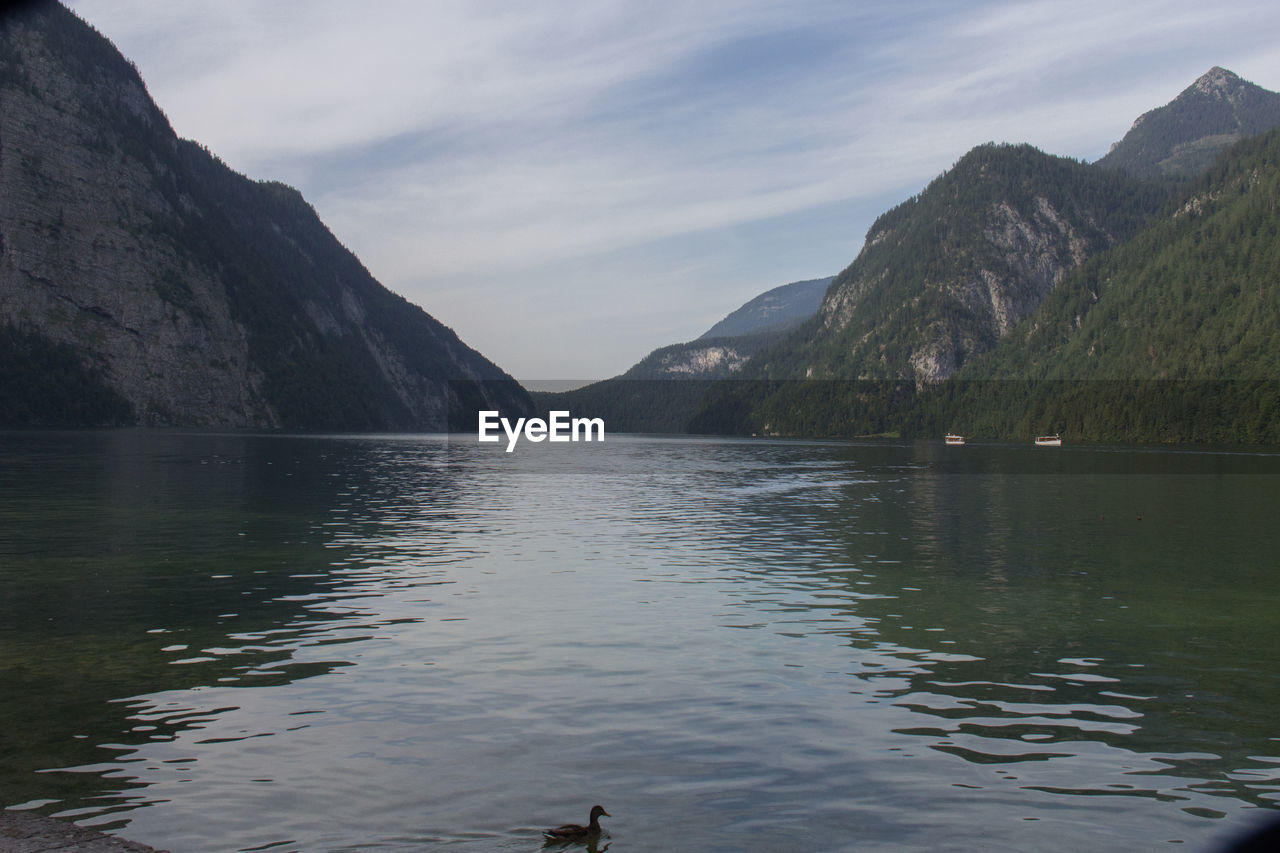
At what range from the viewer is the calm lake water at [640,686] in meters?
14.9

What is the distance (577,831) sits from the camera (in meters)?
13.4

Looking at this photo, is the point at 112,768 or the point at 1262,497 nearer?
the point at 112,768

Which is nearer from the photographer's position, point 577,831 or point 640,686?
point 577,831

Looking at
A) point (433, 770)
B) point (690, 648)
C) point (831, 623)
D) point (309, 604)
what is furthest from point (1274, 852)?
point (309, 604)

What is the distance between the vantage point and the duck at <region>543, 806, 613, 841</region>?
1337 cm

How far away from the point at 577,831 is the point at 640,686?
924 centimetres

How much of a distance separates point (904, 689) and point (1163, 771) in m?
→ 6.30

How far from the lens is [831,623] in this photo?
30438 millimetres

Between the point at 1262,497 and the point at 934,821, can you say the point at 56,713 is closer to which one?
the point at 934,821

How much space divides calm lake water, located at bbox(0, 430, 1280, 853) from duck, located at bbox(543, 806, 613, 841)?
0.32m

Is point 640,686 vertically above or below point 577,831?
below

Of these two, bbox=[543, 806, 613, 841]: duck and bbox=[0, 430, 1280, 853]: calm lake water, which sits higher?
bbox=[543, 806, 613, 841]: duck

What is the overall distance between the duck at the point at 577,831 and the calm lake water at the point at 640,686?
32cm

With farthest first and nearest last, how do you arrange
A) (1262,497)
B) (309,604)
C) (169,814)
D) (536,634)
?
(1262,497) → (309,604) → (536,634) → (169,814)
